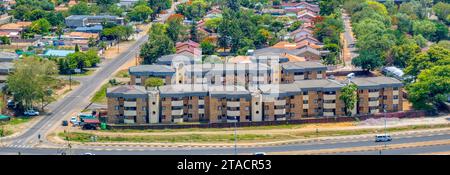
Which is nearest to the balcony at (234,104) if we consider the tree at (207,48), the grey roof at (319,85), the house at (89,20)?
the grey roof at (319,85)

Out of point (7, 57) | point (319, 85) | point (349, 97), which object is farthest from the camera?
point (7, 57)

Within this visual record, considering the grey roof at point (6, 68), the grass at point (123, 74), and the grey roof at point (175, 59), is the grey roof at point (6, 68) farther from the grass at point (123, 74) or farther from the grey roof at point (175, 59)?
the grey roof at point (175, 59)

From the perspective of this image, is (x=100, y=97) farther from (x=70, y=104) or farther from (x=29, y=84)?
(x=29, y=84)

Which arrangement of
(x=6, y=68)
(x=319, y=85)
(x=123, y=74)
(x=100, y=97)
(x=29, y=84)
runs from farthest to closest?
(x=123, y=74) → (x=6, y=68) → (x=100, y=97) → (x=319, y=85) → (x=29, y=84)

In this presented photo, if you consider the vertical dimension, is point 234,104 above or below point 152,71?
below

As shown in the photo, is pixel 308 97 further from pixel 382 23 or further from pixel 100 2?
pixel 100 2

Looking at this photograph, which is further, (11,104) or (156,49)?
(156,49)

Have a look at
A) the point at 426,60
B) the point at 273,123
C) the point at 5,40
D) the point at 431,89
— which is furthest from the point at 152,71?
the point at 5,40
